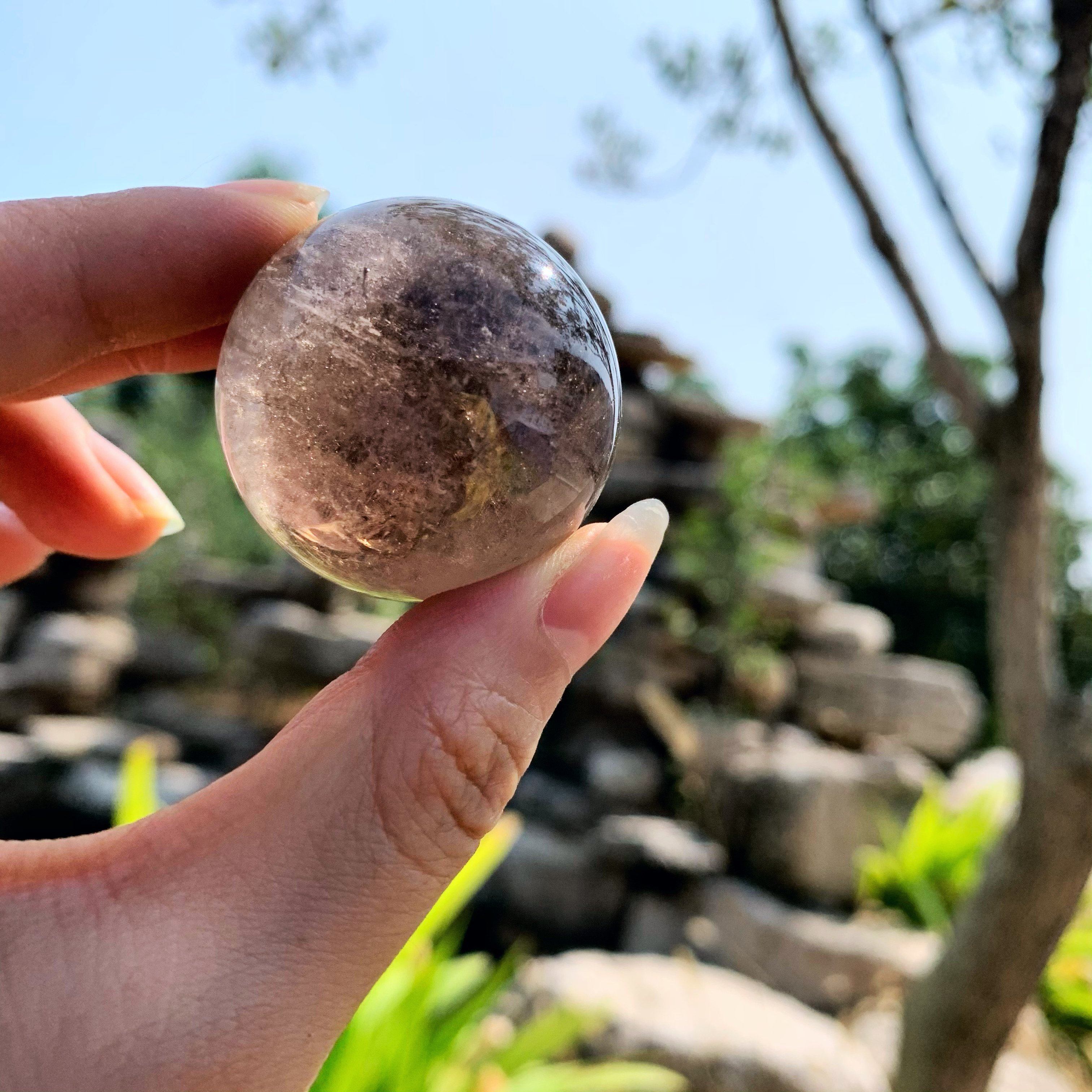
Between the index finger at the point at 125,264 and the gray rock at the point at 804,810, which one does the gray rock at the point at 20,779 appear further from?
the index finger at the point at 125,264

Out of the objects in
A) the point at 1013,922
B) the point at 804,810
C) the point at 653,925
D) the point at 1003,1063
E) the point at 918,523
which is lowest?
the point at 918,523

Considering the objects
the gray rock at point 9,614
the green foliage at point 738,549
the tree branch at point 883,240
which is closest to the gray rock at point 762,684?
the green foliage at point 738,549

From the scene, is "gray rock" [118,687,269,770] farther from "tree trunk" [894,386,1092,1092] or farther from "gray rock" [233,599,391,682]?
"tree trunk" [894,386,1092,1092]

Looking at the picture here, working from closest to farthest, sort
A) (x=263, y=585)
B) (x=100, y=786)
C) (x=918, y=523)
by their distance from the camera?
1. (x=100, y=786)
2. (x=263, y=585)
3. (x=918, y=523)

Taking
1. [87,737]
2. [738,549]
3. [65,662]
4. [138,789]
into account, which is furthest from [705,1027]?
[65,662]

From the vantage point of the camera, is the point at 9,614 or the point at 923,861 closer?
the point at 923,861

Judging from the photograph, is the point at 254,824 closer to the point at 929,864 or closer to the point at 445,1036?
the point at 445,1036

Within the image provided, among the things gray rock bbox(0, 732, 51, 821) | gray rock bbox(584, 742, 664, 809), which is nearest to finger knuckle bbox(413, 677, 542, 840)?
gray rock bbox(584, 742, 664, 809)
